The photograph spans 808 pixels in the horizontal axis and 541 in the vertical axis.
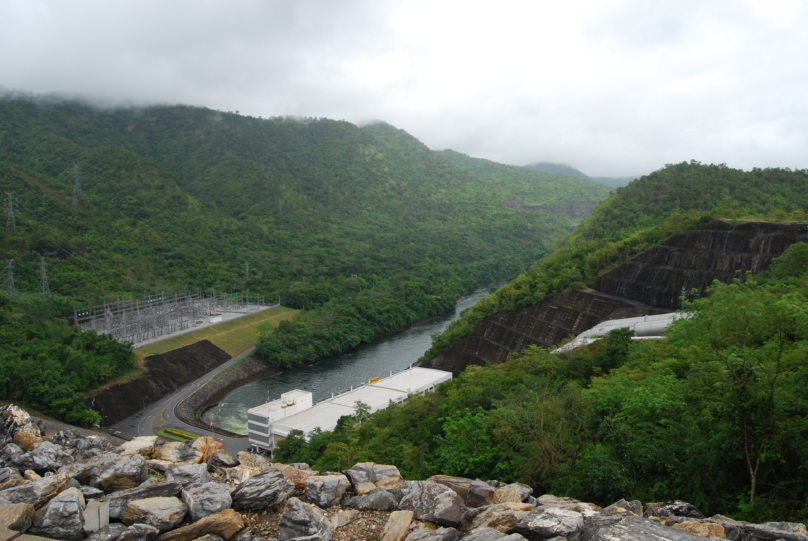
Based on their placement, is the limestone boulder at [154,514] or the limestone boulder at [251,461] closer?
the limestone boulder at [154,514]

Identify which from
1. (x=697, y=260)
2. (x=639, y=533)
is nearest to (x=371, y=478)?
(x=639, y=533)

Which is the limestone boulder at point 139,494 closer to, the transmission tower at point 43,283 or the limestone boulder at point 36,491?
the limestone boulder at point 36,491

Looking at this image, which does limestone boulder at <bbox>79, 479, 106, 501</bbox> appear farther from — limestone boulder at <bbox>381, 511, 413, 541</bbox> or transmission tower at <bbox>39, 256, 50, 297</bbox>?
transmission tower at <bbox>39, 256, 50, 297</bbox>

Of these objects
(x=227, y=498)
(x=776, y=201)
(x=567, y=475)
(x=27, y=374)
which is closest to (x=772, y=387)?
(x=567, y=475)

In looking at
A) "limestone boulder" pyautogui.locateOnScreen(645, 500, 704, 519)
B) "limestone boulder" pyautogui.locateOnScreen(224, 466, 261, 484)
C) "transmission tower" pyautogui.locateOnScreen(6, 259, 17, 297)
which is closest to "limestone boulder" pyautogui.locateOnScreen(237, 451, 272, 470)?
"limestone boulder" pyautogui.locateOnScreen(224, 466, 261, 484)

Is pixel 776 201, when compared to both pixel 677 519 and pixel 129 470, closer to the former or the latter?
pixel 677 519

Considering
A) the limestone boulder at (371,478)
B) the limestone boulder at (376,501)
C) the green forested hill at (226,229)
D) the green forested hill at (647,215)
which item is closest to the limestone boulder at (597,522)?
the limestone boulder at (376,501)

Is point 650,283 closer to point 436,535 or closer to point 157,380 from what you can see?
point 436,535

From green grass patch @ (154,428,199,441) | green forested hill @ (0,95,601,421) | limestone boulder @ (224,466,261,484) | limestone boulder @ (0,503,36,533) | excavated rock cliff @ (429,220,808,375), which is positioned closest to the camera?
limestone boulder @ (0,503,36,533)
